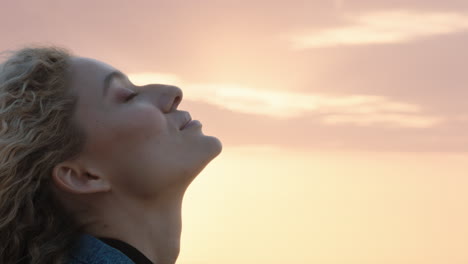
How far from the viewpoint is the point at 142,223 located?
3354 mm

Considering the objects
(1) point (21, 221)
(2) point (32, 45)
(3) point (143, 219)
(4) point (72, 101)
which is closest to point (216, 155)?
(3) point (143, 219)

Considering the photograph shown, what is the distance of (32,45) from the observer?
388 cm

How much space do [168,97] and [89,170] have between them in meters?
0.60

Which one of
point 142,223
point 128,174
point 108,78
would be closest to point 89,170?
point 128,174

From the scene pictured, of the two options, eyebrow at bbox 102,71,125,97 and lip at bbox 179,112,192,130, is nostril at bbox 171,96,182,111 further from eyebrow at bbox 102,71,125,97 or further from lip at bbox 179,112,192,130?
eyebrow at bbox 102,71,125,97

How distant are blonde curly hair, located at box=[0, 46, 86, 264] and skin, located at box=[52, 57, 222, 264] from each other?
0.06 meters

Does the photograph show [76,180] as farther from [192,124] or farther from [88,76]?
[192,124]

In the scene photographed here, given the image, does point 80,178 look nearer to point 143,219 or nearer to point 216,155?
point 143,219

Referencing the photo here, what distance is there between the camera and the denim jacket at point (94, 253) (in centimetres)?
317

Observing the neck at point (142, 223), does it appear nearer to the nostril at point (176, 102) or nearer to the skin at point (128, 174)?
the skin at point (128, 174)

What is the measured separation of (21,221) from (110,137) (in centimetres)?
62

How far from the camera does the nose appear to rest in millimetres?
3531

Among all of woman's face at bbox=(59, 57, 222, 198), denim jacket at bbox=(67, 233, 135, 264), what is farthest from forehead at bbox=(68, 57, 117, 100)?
denim jacket at bbox=(67, 233, 135, 264)

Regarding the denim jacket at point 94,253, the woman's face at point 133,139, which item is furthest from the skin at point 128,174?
the denim jacket at point 94,253
